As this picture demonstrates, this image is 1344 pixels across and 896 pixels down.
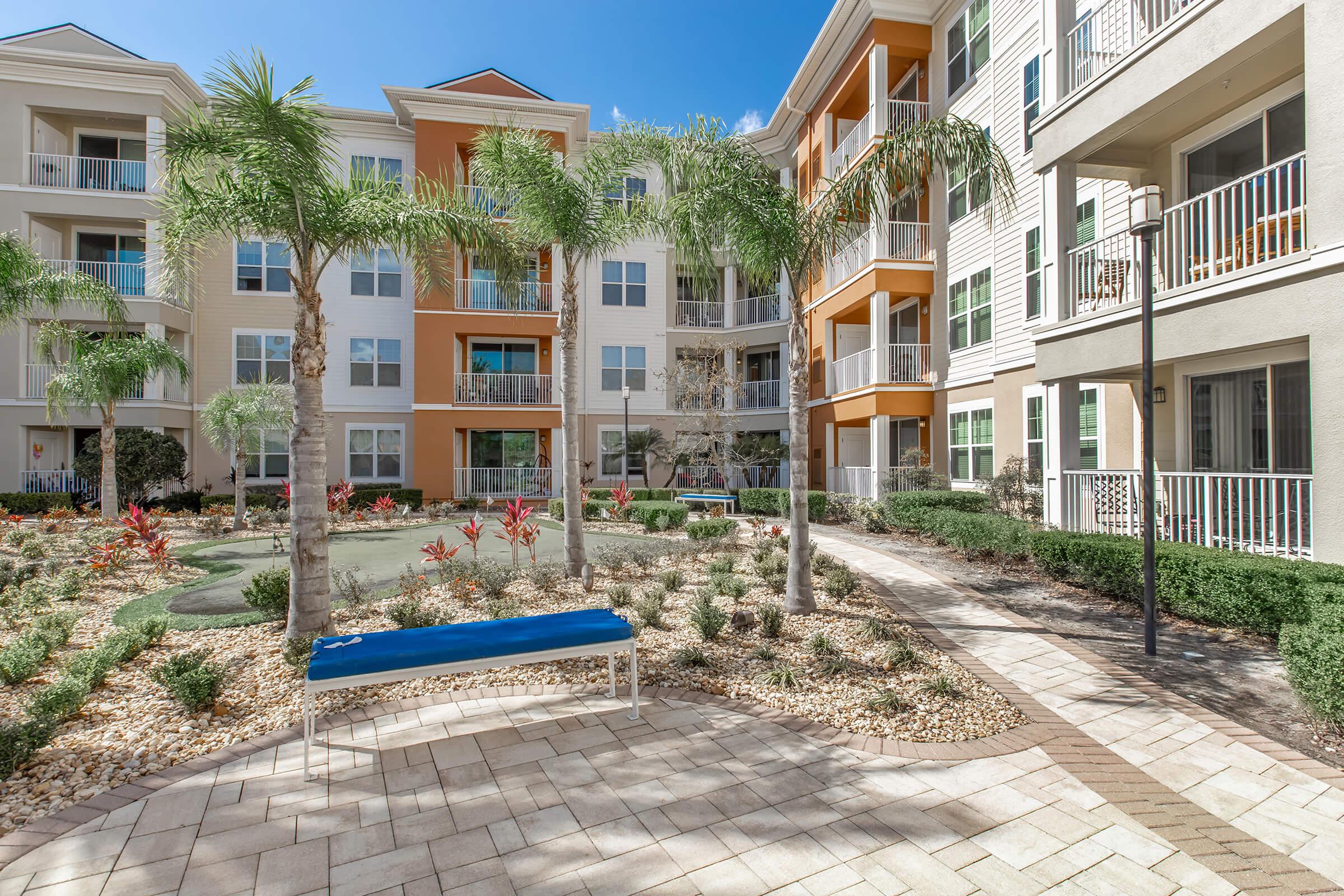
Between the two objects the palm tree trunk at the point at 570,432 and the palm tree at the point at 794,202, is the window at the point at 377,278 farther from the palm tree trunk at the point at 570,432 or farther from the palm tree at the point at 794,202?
the palm tree at the point at 794,202

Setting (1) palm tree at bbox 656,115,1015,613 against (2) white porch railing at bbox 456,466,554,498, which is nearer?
(1) palm tree at bbox 656,115,1015,613

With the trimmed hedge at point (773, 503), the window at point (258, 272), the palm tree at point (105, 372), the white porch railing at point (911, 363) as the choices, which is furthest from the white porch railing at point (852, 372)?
the window at point (258, 272)

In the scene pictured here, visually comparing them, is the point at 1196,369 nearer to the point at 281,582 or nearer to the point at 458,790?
the point at 458,790

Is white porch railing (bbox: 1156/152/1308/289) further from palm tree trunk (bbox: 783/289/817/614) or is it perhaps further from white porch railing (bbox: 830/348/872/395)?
white porch railing (bbox: 830/348/872/395)

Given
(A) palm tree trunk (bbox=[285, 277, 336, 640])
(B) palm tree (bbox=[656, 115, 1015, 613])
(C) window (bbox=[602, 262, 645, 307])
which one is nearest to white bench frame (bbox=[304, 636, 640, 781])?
(A) palm tree trunk (bbox=[285, 277, 336, 640])

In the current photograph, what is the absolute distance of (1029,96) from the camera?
13633 mm

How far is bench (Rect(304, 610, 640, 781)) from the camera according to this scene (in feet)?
12.8

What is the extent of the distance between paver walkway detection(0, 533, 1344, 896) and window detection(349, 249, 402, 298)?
2054cm

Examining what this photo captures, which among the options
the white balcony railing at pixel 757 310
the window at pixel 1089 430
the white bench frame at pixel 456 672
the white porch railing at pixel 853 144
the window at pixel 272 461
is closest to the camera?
the white bench frame at pixel 456 672

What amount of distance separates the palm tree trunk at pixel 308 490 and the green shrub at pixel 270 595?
944mm

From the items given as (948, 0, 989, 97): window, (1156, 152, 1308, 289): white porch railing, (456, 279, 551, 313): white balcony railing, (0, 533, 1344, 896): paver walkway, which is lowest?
(0, 533, 1344, 896): paver walkway

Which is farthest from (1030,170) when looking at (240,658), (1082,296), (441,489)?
(441,489)

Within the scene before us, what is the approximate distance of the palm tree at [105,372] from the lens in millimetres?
13711

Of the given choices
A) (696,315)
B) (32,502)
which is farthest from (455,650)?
(696,315)
